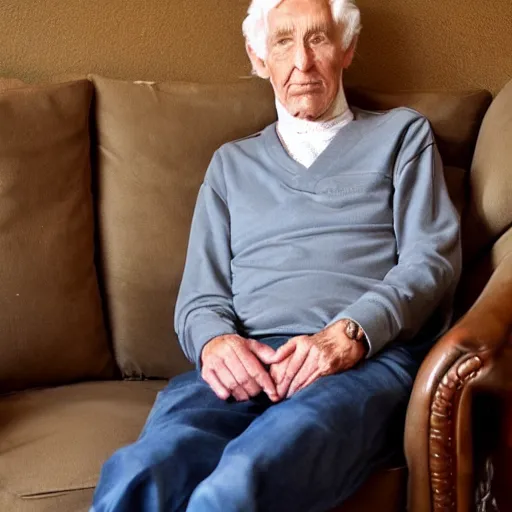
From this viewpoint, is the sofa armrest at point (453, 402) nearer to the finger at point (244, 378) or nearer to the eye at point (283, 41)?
the finger at point (244, 378)

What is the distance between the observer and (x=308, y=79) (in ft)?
5.49

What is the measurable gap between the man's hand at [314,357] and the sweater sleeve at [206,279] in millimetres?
168

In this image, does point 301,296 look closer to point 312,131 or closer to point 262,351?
point 262,351

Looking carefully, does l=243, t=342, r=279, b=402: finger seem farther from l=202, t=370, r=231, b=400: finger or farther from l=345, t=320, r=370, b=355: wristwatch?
l=345, t=320, r=370, b=355: wristwatch

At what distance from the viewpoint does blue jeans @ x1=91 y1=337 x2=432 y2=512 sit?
1.11 m

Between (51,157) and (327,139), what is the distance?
629 millimetres

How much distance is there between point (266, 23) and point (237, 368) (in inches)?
32.7

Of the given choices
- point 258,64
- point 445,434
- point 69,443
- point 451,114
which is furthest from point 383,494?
point 258,64

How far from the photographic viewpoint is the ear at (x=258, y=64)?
1.83 metres

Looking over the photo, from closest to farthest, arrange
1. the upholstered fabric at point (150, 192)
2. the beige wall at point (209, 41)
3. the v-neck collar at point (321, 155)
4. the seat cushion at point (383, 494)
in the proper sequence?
the seat cushion at point (383, 494) → the v-neck collar at point (321, 155) → the upholstered fabric at point (150, 192) → the beige wall at point (209, 41)

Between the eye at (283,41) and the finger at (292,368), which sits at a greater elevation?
the eye at (283,41)

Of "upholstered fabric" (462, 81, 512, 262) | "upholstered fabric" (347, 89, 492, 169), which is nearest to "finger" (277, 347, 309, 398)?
"upholstered fabric" (462, 81, 512, 262)

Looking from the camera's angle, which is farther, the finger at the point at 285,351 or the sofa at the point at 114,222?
the sofa at the point at 114,222

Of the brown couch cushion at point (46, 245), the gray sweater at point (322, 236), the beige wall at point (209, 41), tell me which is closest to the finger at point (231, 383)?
the gray sweater at point (322, 236)
